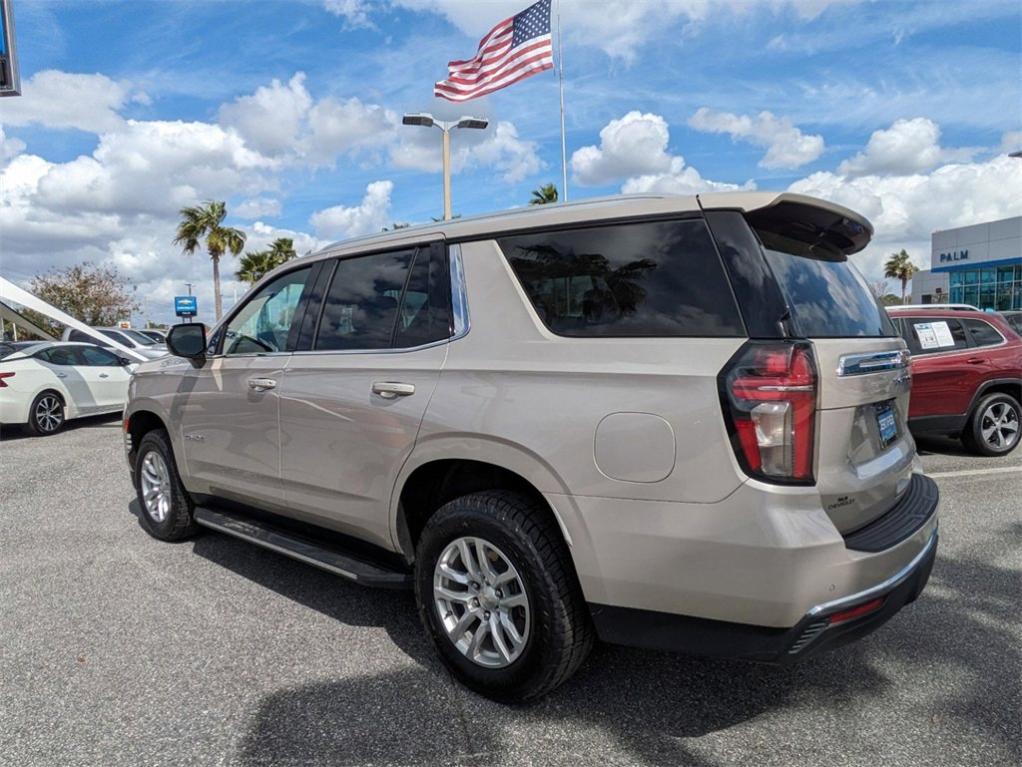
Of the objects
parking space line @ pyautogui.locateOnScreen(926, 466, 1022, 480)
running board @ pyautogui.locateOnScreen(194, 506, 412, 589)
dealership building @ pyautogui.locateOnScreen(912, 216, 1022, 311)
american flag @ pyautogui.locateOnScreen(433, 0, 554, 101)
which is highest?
american flag @ pyautogui.locateOnScreen(433, 0, 554, 101)

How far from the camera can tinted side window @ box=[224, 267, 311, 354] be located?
12.7 ft

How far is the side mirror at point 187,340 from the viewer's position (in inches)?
165

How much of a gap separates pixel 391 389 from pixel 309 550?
100 centimetres

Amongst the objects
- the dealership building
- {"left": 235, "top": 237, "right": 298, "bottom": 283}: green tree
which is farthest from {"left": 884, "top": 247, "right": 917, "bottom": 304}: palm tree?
{"left": 235, "top": 237, "right": 298, "bottom": 283}: green tree

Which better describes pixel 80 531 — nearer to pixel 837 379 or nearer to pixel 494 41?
pixel 837 379

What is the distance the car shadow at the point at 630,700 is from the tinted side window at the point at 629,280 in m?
1.43

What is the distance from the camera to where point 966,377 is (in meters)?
7.31

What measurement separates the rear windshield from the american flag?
1257 centimetres

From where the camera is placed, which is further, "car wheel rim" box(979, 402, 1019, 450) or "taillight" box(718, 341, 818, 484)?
"car wheel rim" box(979, 402, 1019, 450)

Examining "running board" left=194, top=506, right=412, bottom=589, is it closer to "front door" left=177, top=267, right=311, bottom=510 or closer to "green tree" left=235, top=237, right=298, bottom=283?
"front door" left=177, top=267, right=311, bottom=510

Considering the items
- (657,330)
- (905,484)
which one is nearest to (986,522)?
(905,484)

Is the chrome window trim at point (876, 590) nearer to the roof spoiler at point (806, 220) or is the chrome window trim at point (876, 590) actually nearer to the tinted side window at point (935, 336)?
the roof spoiler at point (806, 220)

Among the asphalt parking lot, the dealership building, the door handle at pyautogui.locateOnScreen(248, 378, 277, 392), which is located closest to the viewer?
the asphalt parking lot

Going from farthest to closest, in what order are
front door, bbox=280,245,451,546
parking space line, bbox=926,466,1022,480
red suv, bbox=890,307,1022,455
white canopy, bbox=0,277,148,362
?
white canopy, bbox=0,277,148,362
red suv, bbox=890,307,1022,455
parking space line, bbox=926,466,1022,480
front door, bbox=280,245,451,546
